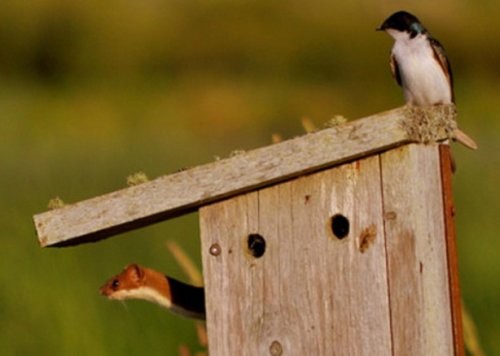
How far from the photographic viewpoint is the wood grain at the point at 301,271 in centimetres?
→ 564

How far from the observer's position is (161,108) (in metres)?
16.3

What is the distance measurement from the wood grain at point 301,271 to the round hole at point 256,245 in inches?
0.7

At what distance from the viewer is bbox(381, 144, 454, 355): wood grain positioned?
555 centimetres

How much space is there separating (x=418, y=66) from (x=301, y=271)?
1.20 m

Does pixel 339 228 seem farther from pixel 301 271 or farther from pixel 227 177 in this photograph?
pixel 227 177

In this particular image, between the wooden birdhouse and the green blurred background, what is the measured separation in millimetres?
2055

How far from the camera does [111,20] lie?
71.9ft

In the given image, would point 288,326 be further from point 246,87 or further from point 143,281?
point 246,87

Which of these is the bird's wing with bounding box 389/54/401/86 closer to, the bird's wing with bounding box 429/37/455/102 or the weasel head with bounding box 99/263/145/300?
the bird's wing with bounding box 429/37/455/102

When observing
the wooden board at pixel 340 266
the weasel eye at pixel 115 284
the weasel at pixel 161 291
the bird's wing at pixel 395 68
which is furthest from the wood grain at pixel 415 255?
the bird's wing at pixel 395 68

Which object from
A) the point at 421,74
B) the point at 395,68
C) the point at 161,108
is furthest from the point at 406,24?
the point at 161,108

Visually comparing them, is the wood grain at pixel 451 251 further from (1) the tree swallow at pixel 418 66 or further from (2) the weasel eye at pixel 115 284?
(2) the weasel eye at pixel 115 284

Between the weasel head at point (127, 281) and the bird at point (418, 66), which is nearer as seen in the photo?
the weasel head at point (127, 281)

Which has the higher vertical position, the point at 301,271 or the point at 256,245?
the point at 256,245
